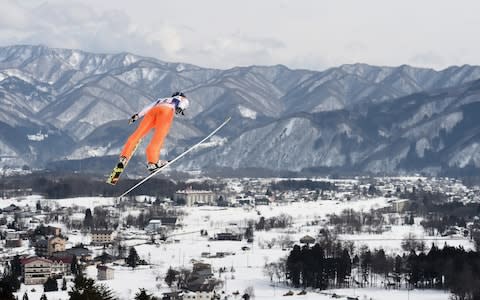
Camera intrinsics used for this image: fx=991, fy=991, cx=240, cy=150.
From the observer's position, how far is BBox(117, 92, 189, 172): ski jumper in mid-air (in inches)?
457

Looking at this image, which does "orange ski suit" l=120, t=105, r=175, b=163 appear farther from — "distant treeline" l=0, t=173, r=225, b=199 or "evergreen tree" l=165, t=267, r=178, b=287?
"distant treeline" l=0, t=173, r=225, b=199

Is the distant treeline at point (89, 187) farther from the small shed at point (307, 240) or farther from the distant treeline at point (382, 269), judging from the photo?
the distant treeline at point (382, 269)

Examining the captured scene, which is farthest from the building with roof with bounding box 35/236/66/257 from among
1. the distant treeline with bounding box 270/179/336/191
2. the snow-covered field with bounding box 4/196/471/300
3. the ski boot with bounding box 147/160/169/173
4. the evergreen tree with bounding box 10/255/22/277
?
the distant treeline with bounding box 270/179/336/191

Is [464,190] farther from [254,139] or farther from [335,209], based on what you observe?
[254,139]

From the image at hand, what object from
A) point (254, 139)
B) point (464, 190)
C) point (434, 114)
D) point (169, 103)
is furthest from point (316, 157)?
point (169, 103)

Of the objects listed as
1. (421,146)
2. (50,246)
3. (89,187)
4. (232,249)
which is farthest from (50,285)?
(421,146)

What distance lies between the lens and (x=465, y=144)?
164125mm

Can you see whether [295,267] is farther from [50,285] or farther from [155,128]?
[155,128]

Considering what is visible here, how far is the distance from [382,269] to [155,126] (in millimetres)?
33499

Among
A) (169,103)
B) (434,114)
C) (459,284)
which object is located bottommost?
(459,284)

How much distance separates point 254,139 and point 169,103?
173886mm

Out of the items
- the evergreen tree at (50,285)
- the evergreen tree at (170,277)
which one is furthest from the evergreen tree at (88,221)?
the evergreen tree at (50,285)

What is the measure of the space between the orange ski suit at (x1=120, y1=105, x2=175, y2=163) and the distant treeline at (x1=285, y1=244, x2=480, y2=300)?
31147 mm

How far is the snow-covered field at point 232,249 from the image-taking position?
39938 millimetres
